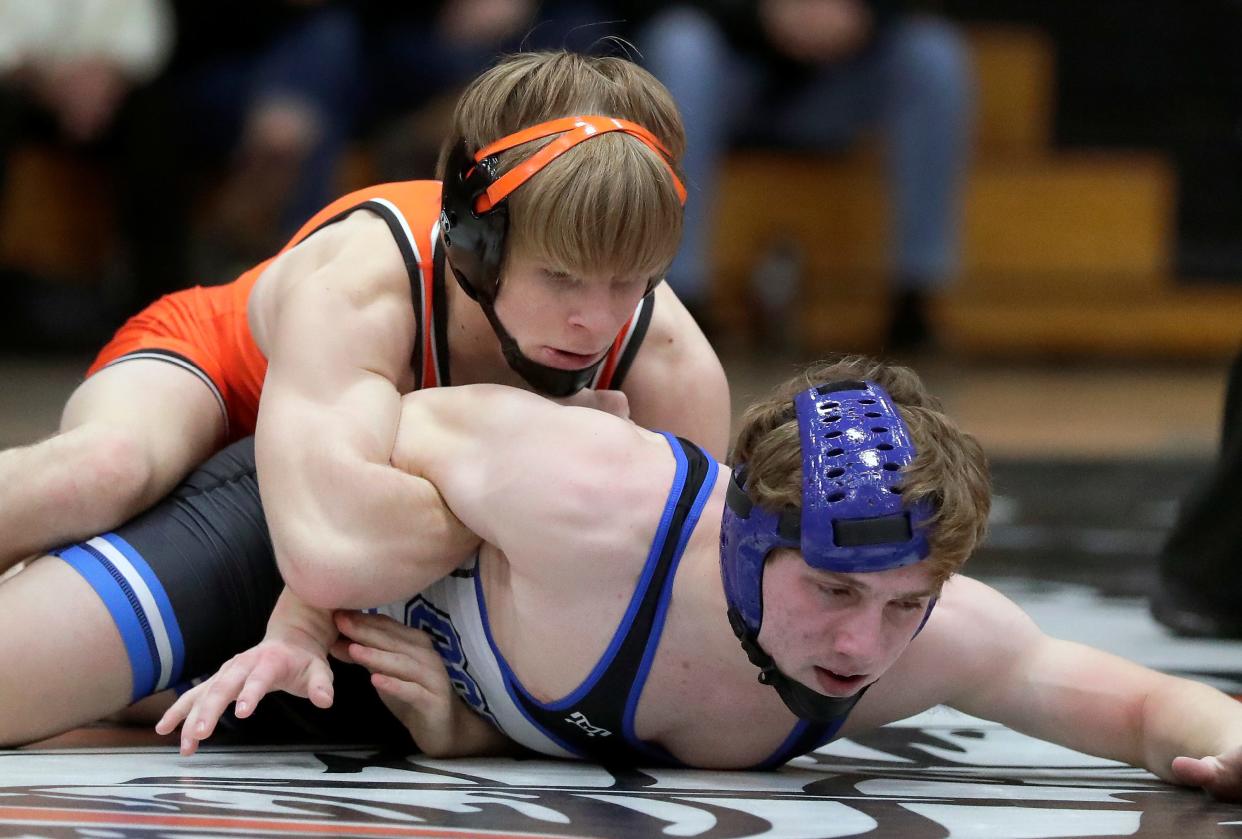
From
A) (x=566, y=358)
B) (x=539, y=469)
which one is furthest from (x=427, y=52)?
(x=539, y=469)

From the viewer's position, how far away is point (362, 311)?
2615mm

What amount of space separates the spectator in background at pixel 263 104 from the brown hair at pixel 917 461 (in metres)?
5.50

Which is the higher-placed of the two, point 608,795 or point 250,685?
point 250,685

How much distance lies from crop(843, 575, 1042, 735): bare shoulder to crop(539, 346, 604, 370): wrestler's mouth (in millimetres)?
584

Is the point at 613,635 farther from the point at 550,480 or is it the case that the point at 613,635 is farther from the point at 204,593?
the point at 204,593

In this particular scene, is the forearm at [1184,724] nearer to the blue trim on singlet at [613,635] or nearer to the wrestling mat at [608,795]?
the wrestling mat at [608,795]

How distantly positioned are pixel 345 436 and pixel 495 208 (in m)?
0.37

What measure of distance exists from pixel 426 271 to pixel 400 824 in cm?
100

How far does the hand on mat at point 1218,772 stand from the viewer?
222cm

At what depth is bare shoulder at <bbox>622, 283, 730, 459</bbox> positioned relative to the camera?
2828 mm

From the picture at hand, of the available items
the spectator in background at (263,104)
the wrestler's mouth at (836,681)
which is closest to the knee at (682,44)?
the spectator in background at (263,104)

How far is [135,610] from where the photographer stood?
8.23ft

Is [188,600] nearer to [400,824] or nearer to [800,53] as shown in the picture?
[400,824]

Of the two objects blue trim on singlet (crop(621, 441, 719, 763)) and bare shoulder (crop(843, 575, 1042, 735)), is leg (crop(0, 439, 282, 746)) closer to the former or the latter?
A: blue trim on singlet (crop(621, 441, 719, 763))
